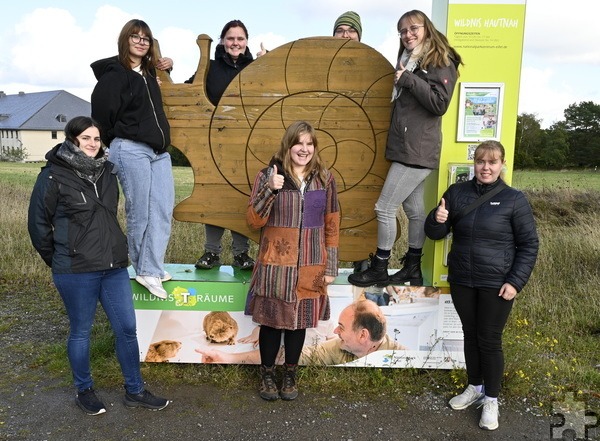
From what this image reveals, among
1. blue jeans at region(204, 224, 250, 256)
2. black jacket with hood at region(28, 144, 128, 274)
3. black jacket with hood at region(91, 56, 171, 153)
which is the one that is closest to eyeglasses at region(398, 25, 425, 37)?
black jacket with hood at region(91, 56, 171, 153)

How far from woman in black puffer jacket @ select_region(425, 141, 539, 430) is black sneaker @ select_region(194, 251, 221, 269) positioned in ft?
6.06

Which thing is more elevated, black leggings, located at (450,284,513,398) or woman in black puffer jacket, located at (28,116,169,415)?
woman in black puffer jacket, located at (28,116,169,415)

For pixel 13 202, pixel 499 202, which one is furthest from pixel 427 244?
pixel 13 202

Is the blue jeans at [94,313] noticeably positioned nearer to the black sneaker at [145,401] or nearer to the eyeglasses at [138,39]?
the black sneaker at [145,401]

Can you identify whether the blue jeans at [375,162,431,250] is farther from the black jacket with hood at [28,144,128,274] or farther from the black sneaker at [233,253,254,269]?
the black jacket with hood at [28,144,128,274]

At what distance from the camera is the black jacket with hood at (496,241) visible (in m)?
3.24

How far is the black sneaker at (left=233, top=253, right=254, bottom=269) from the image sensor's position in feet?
14.4

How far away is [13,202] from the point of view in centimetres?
1151

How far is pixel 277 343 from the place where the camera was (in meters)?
3.71

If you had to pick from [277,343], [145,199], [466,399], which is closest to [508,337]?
[466,399]

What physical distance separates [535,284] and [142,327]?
4.65 m

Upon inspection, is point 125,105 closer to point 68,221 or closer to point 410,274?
point 68,221

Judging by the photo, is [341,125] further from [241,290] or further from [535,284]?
[535,284]

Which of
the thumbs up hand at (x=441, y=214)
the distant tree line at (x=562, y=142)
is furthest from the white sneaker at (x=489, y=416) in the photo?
the distant tree line at (x=562, y=142)
